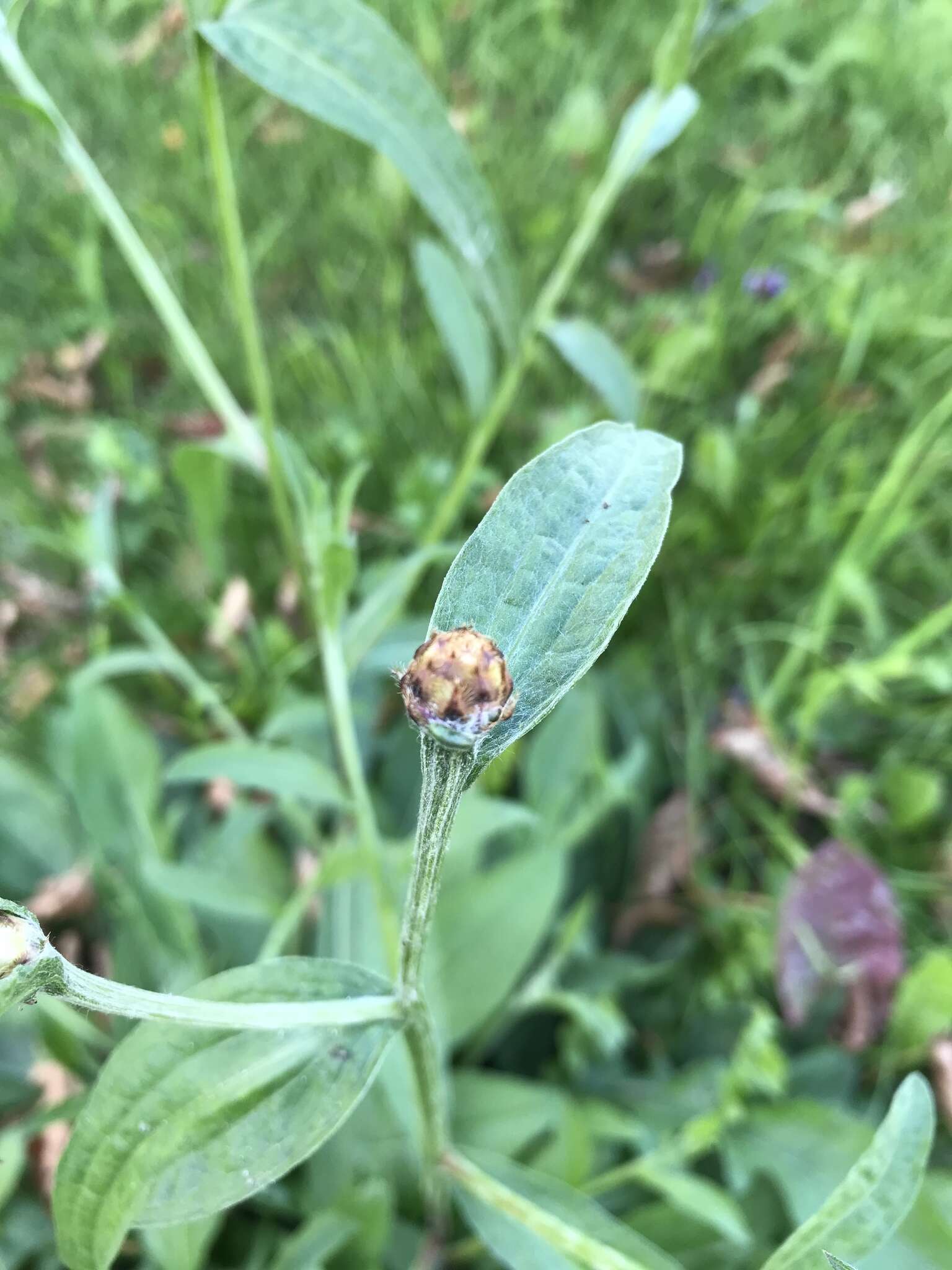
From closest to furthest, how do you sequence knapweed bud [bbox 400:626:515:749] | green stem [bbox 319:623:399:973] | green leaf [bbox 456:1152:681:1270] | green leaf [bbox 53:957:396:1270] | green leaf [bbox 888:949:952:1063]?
knapweed bud [bbox 400:626:515:749] → green leaf [bbox 53:957:396:1270] → green leaf [bbox 456:1152:681:1270] → green stem [bbox 319:623:399:973] → green leaf [bbox 888:949:952:1063]

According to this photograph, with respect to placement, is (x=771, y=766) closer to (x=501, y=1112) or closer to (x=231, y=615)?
(x=501, y=1112)

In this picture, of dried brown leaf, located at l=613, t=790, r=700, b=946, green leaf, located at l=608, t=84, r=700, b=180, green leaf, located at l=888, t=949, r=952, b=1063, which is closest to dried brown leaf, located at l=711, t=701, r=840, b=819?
dried brown leaf, located at l=613, t=790, r=700, b=946

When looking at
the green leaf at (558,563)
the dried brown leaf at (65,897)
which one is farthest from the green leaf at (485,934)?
the green leaf at (558,563)

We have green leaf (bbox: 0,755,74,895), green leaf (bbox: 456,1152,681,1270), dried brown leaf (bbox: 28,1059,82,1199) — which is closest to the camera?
green leaf (bbox: 456,1152,681,1270)

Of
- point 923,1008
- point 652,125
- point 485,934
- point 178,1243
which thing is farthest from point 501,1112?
point 652,125

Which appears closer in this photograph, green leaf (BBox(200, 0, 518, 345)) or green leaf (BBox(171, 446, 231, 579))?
green leaf (BBox(200, 0, 518, 345))

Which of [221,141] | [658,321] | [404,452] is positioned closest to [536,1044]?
[404,452]

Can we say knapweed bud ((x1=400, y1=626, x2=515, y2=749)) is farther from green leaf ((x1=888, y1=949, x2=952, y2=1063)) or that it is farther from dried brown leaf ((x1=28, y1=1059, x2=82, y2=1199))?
green leaf ((x1=888, y1=949, x2=952, y2=1063))
